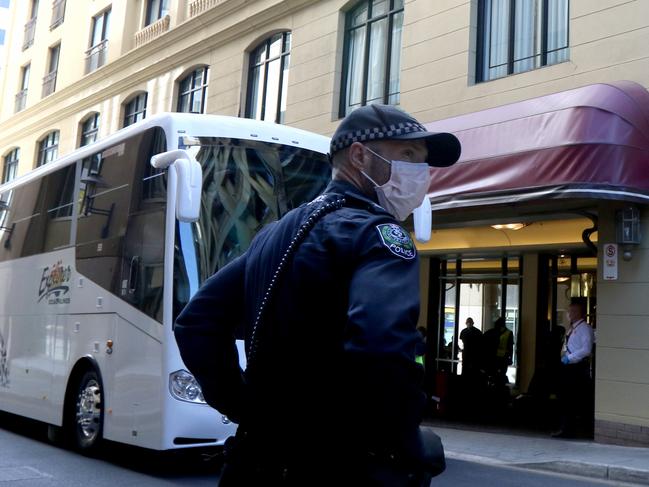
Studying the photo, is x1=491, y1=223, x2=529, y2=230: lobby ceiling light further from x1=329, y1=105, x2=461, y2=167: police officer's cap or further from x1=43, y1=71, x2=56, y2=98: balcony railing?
x1=43, y1=71, x2=56, y2=98: balcony railing

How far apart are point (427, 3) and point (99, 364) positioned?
970 cm

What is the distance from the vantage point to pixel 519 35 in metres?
13.8

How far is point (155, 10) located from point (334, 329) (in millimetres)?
24372

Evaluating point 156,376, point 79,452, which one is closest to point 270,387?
point 156,376

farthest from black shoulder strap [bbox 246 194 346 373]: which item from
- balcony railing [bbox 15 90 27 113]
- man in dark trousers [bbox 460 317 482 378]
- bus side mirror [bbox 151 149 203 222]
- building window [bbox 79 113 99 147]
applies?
→ balcony railing [bbox 15 90 27 113]

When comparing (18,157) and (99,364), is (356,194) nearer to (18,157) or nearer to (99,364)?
(99,364)

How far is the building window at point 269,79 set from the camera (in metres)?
18.8

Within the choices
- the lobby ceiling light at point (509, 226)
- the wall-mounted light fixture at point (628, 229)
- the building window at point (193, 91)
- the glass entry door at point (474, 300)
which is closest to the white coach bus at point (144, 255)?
the wall-mounted light fixture at point (628, 229)

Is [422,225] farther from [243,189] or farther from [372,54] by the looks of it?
[372,54]

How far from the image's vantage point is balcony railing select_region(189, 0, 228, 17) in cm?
2095

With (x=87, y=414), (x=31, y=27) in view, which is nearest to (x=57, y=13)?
(x=31, y=27)

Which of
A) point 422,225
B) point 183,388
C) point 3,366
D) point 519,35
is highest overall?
point 519,35

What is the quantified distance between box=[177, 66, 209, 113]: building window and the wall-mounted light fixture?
504 inches

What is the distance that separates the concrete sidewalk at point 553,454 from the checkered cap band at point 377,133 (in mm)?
7932
